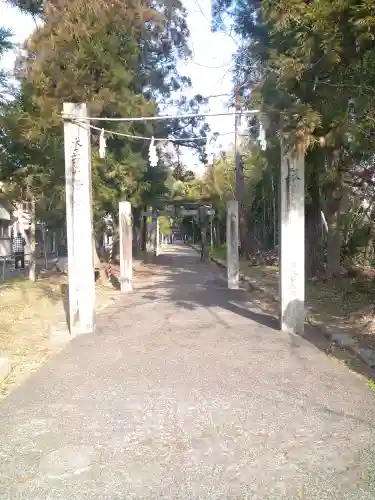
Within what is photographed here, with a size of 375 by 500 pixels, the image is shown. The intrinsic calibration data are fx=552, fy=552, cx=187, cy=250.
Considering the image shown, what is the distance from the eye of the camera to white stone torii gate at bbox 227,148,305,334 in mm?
9320

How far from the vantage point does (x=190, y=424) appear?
16.7 ft

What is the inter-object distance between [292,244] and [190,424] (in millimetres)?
5017

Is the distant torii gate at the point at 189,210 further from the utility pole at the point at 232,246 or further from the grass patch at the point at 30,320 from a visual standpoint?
the grass patch at the point at 30,320

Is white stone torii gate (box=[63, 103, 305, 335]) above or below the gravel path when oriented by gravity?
above

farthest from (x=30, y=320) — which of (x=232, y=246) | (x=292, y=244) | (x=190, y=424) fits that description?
(x=232, y=246)

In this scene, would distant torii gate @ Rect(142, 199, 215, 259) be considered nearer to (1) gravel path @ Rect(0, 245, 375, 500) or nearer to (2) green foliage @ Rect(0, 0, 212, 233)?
(2) green foliage @ Rect(0, 0, 212, 233)

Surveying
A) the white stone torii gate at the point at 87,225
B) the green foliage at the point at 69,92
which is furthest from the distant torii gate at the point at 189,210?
the white stone torii gate at the point at 87,225

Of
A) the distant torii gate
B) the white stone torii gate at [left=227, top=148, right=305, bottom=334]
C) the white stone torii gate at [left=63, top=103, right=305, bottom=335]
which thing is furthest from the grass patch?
the distant torii gate

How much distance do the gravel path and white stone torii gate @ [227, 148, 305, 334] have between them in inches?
21.5

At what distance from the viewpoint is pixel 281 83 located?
9.18m

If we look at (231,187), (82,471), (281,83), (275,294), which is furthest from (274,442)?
(231,187)

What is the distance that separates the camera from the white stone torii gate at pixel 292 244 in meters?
9.32

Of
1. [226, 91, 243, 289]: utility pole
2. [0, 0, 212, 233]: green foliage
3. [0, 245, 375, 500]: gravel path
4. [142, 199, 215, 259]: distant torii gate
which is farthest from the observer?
[142, 199, 215, 259]: distant torii gate

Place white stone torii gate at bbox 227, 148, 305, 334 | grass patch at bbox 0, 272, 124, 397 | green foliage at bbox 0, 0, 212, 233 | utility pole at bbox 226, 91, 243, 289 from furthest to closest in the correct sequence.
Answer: utility pole at bbox 226, 91, 243, 289, green foliage at bbox 0, 0, 212, 233, white stone torii gate at bbox 227, 148, 305, 334, grass patch at bbox 0, 272, 124, 397
